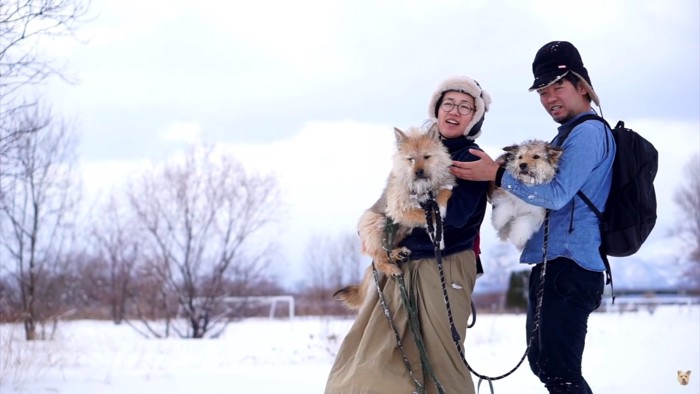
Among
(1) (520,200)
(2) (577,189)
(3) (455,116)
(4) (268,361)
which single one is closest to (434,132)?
(3) (455,116)

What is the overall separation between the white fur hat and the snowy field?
3246mm

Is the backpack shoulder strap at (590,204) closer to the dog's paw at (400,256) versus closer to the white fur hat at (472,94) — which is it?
the white fur hat at (472,94)

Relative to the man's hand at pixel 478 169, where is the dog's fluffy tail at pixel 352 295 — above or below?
below

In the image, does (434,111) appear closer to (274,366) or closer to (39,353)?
(274,366)

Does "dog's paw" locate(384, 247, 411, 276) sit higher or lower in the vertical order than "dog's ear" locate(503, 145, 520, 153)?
lower

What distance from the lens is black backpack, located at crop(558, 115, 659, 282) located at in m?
3.35

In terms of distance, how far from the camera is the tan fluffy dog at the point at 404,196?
3.74 metres

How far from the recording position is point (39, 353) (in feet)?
26.3

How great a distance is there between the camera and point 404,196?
12.6 feet

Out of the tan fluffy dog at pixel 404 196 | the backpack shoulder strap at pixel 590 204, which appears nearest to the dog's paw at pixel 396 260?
the tan fluffy dog at pixel 404 196

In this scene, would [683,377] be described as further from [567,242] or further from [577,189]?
[577,189]

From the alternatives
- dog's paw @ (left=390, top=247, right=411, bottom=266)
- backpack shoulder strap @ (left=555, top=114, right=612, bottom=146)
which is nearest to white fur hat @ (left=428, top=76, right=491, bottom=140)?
backpack shoulder strap @ (left=555, top=114, right=612, bottom=146)

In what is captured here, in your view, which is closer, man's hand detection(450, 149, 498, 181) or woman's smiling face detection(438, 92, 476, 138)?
man's hand detection(450, 149, 498, 181)

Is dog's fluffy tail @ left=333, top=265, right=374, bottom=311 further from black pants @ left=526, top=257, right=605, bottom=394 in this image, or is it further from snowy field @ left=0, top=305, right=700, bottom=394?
snowy field @ left=0, top=305, right=700, bottom=394
